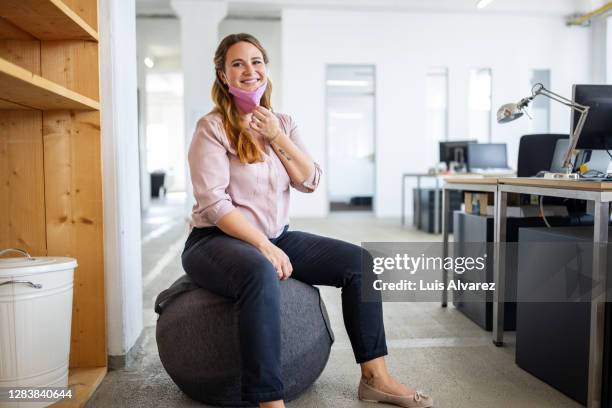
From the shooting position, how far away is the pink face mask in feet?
5.62

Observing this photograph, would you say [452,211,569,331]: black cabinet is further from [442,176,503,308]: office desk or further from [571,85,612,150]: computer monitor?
[571,85,612,150]: computer monitor

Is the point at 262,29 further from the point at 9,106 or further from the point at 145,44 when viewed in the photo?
the point at 9,106

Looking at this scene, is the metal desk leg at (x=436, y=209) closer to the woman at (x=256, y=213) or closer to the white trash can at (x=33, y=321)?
the woman at (x=256, y=213)

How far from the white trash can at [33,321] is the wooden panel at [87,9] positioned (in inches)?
36.4

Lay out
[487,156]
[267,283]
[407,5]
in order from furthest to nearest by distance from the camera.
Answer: [407,5] → [487,156] → [267,283]

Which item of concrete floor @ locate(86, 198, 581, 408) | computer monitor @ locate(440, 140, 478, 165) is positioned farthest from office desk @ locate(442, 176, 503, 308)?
computer monitor @ locate(440, 140, 478, 165)

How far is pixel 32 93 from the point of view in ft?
4.78

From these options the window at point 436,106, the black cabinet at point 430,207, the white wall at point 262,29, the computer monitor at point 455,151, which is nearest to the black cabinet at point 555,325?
the black cabinet at point 430,207

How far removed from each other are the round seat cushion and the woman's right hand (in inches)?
3.3

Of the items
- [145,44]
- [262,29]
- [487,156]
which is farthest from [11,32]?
[145,44]

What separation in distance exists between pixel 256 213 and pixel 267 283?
37 centimetres

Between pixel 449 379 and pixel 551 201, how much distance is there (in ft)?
4.49

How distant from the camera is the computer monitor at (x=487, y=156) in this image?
6195mm

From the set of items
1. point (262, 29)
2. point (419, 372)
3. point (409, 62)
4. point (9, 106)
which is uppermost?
point (262, 29)
